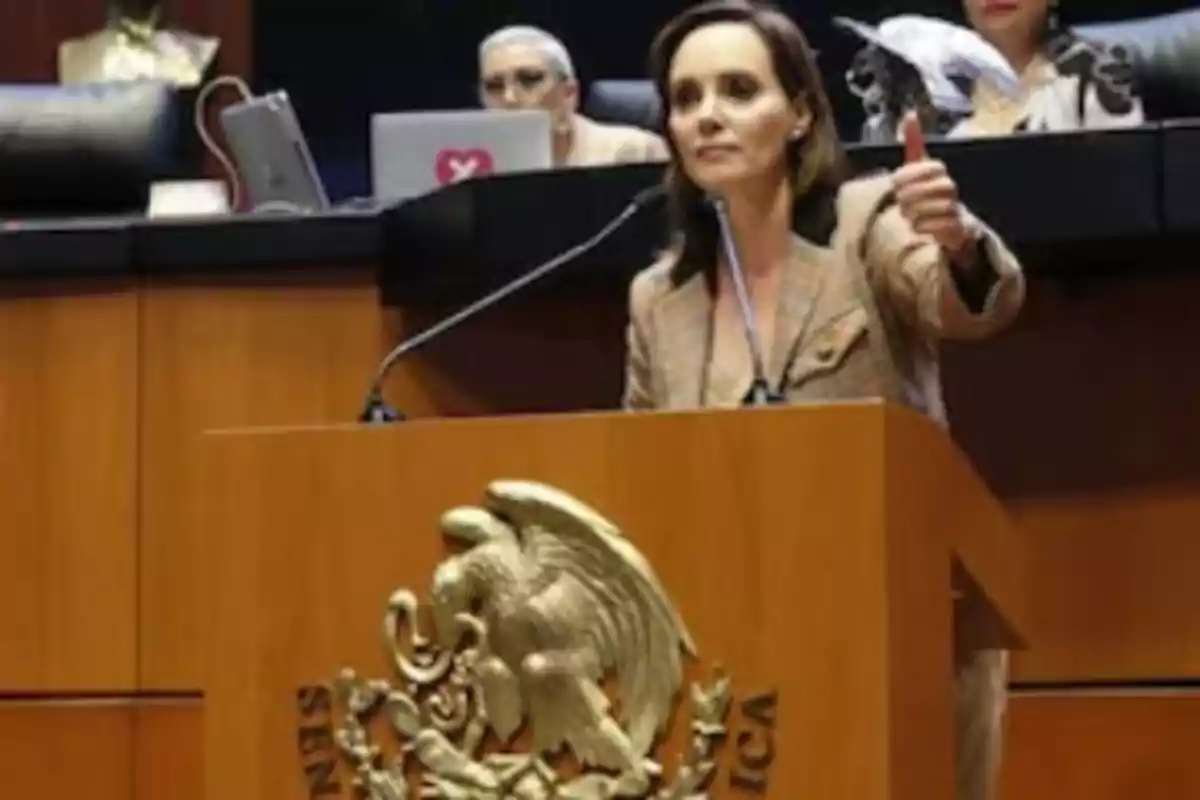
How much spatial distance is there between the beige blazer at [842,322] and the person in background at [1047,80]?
903 millimetres

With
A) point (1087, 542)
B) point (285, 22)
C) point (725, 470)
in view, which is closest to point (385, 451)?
point (725, 470)

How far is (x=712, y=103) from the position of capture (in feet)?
6.58

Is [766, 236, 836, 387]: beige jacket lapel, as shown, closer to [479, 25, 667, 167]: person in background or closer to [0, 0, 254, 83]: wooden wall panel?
[479, 25, 667, 167]: person in background

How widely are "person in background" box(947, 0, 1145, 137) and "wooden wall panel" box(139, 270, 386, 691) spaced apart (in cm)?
78

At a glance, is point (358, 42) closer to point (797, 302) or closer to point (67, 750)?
point (67, 750)

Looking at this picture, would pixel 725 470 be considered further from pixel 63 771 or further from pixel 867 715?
pixel 63 771

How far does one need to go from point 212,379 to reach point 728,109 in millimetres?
1200

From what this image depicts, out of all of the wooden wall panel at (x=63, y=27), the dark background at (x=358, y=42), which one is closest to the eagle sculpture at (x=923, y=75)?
the dark background at (x=358, y=42)

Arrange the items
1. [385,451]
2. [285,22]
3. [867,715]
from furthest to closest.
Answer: [285,22] → [385,451] → [867,715]

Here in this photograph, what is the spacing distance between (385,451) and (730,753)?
33 centimetres

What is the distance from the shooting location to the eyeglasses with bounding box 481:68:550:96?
4039mm

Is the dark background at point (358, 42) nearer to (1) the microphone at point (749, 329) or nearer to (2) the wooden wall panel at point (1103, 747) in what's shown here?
(2) the wooden wall panel at point (1103, 747)

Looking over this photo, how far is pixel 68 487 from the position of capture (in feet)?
10.00

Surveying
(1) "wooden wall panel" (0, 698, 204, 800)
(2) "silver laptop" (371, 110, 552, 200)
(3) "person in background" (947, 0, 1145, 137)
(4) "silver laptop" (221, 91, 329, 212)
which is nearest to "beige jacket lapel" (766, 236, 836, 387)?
(3) "person in background" (947, 0, 1145, 137)
